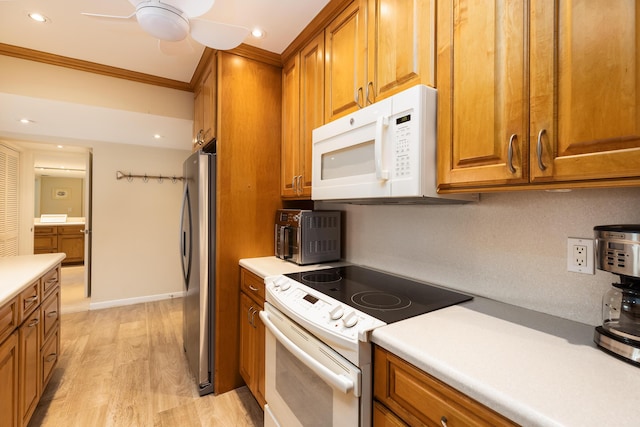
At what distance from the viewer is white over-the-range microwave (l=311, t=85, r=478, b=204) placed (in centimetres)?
110

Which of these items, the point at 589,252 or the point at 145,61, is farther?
the point at 145,61

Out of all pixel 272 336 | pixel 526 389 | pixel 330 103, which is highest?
pixel 330 103

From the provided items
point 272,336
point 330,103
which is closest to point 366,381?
point 272,336

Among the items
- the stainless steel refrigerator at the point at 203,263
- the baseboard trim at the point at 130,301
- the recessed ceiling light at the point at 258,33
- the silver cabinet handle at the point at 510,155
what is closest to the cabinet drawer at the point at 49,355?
the stainless steel refrigerator at the point at 203,263

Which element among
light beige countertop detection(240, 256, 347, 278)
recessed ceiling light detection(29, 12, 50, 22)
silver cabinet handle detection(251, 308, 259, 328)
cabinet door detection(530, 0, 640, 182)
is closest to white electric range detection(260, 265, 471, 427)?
light beige countertop detection(240, 256, 347, 278)

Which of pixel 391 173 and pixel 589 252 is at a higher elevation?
pixel 391 173

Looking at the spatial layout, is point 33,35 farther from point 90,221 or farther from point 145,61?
point 90,221

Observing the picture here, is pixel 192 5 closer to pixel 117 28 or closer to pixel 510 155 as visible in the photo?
pixel 117 28

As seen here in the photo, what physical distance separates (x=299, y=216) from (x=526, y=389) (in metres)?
1.46

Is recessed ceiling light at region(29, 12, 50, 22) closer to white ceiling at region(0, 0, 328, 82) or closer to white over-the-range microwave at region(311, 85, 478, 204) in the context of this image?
white ceiling at region(0, 0, 328, 82)

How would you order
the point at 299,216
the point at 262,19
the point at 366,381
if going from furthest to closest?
the point at 299,216, the point at 262,19, the point at 366,381

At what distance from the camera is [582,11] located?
75cm

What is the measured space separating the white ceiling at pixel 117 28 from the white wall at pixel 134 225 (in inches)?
69.8

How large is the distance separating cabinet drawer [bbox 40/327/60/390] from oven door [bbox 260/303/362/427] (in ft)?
4.94
